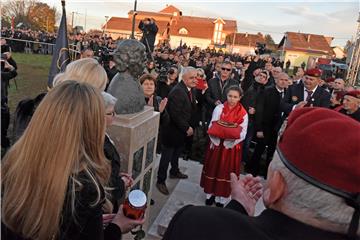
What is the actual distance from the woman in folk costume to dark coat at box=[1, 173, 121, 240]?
3.22m

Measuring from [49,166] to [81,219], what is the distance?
268mm

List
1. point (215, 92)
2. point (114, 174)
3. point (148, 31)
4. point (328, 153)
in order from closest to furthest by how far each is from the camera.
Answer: point (328, 153) → point (114, 174) → point (148, 31) → point (215, 92)

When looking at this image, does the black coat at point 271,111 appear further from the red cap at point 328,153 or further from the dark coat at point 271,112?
the red cap at point 328,153

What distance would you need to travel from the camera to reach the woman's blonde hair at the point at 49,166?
140 cm

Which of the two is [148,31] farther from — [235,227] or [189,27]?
[189,27]

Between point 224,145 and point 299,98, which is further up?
point 299,98

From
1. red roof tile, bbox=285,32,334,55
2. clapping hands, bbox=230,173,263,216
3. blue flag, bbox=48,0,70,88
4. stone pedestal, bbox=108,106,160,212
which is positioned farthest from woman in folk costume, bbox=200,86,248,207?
red roof tile, bbox=285,32,334,55

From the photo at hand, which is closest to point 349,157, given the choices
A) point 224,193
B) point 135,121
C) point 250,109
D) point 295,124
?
point 295,124

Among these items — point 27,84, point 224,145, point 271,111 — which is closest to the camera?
point 224,145

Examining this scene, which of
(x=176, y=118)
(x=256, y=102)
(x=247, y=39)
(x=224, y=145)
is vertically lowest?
(x=224, y=145)

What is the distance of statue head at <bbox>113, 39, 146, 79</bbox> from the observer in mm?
2873

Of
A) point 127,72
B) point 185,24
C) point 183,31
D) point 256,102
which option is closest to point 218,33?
point 185,24

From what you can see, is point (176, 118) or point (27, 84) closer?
point (176, 118)

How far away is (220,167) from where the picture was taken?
473 centimetres
